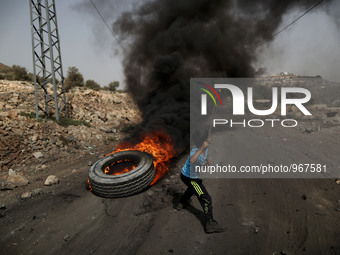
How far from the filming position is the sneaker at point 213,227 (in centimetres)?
394

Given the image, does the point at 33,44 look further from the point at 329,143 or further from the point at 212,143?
the point at 329,143

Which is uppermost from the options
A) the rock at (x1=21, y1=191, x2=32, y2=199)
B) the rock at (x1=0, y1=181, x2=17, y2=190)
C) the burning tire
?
the burning tire

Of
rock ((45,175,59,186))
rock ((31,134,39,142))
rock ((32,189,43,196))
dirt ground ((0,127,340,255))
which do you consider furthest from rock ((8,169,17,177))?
rock ((31,134,39,142))

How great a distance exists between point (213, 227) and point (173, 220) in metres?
0.87

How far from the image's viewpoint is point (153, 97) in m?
12.1

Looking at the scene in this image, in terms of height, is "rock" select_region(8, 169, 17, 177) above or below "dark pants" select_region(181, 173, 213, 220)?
below

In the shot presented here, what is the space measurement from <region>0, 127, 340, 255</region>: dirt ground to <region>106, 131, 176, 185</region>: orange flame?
1.26ft

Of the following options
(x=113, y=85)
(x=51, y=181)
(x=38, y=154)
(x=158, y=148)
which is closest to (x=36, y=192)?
(x=51, y=181)

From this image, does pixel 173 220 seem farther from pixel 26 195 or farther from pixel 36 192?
pixel 26 195

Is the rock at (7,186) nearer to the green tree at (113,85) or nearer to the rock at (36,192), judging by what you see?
the rock at (36,192)

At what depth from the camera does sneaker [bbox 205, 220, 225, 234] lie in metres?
3.94

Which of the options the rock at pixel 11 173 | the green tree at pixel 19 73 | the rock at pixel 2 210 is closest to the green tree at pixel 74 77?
the green tree at pixel 19 73

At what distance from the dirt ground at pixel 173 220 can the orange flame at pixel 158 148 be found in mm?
385

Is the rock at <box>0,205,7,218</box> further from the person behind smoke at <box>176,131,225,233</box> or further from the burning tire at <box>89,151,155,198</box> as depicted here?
the person behind smoke at <box>176,131,225,233</box>
